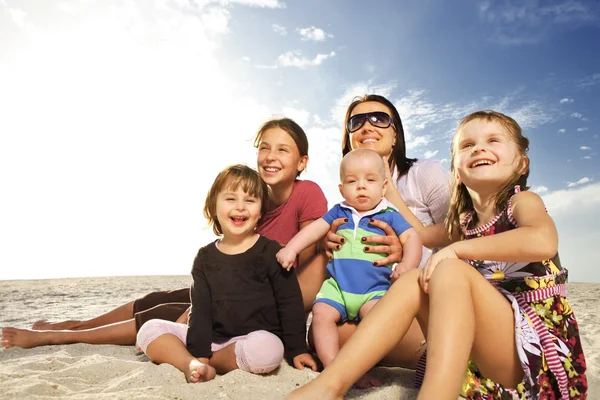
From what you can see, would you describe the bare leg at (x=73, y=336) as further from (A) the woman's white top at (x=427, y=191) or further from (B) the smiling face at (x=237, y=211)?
(A) the woman's white top at (x=427, y=191)

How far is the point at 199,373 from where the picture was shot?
277cm

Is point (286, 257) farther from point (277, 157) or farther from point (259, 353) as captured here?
point (277, 157)

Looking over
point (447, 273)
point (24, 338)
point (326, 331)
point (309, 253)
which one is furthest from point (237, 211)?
point (24, 338)

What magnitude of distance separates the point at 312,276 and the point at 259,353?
834mm

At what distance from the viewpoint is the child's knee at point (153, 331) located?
10.7 ft

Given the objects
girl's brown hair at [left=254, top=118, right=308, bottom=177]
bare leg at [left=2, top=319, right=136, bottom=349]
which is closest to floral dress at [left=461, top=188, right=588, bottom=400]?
girl's brown hair at [left=254, top=118, right=308, bottom=177]

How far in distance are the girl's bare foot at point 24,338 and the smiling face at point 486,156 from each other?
3.90m

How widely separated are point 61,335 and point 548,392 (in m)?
3.98

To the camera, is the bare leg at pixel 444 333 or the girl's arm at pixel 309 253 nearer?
the bare leg at pixel 444 333

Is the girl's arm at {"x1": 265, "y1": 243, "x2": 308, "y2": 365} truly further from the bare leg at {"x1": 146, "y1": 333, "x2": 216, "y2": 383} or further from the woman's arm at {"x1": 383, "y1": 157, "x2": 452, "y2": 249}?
the woman's arm at {"x1": 383, "y1": 157, "x2": 452, "y2": 249}

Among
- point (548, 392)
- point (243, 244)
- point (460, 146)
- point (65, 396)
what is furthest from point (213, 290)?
point (548, 392)

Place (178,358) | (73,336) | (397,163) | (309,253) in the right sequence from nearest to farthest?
(178,358), (309,253), (397,163), (73,336)

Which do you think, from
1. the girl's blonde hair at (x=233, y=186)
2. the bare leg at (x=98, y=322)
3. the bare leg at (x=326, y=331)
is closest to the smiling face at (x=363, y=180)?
the girl's blonde hair at (x=233, y=186)

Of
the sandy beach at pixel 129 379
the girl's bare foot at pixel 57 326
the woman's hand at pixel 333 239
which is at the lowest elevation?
the sandy beach at pixel 129 379
